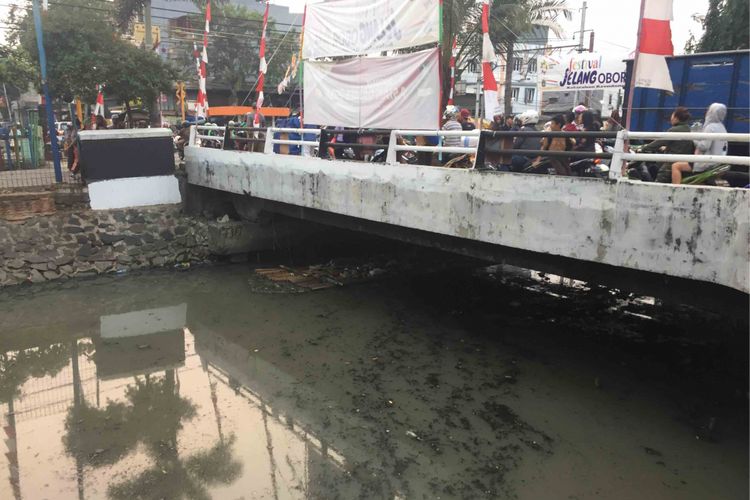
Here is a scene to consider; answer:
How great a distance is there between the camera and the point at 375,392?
668 cm

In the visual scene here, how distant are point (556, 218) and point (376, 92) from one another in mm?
3761

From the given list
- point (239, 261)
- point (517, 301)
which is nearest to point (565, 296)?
point (517, 301)

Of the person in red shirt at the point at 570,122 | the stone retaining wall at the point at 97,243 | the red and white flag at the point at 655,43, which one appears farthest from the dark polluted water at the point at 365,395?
the red and white flag at the point at 655,43

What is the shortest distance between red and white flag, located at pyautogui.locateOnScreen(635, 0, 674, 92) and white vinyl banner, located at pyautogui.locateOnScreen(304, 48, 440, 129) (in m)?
2.61

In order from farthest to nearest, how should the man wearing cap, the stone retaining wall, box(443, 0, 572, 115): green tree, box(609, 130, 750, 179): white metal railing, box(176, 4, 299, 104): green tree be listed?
box(176, 4, 299, 104): green tree, box(443, 0, 572, 115): green tree, the stone retaining wall, the man wearing cap, box(609, 130, 750, 179): white metal railing

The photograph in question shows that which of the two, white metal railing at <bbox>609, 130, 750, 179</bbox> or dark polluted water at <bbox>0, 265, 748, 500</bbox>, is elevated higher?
white metal railing at <bbox>609, 130, 750, 179</bbox>

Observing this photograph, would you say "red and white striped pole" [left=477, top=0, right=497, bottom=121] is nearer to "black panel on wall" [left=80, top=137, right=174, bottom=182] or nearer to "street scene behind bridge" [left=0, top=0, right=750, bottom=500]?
"street scene behind bridge" [left=0, top=0, right=750, bottom=500]

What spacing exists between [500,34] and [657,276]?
14221 millimetres

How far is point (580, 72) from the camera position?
52.7ft

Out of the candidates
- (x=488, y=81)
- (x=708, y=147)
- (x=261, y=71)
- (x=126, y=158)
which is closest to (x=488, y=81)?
(x=488, y=81)

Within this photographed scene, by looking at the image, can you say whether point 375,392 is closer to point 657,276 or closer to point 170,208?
point 657,276

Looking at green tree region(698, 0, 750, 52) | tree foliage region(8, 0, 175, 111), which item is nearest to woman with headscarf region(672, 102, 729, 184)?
green tree region(698, 0, 750, 52)

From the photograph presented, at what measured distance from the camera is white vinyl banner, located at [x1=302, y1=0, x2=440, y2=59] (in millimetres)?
7348

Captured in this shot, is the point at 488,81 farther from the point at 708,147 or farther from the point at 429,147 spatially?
the point at 708,147
